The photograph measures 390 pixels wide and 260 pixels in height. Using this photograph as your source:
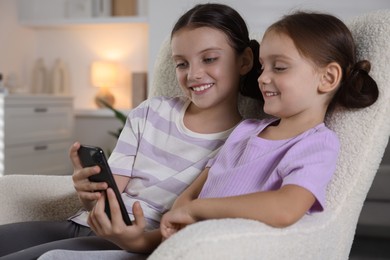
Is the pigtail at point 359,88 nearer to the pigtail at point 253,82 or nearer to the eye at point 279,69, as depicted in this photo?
the eye at point 279,69

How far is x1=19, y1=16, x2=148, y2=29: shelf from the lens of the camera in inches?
148

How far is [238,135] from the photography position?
109cm

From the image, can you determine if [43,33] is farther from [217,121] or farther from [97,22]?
[217,121]

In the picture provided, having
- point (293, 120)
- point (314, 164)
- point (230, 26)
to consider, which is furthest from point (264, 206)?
point (230, 26)

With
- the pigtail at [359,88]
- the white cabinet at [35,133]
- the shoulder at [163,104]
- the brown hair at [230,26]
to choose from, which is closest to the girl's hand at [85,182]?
the shoulder at [163,104]

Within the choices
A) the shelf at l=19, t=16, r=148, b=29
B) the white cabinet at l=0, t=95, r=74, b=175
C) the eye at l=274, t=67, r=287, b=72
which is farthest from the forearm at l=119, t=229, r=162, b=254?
the shelf at l=19, t=16, r=148, b=29

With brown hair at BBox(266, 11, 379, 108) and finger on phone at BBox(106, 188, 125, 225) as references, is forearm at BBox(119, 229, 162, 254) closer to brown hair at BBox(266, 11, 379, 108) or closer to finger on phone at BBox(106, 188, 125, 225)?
finger on phone at BBox(106, 188, 125, 225)

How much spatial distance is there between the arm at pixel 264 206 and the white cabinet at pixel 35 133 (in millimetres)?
2579

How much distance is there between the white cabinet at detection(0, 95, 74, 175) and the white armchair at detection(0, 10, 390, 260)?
202cm

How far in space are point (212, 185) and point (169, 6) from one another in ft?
8.82


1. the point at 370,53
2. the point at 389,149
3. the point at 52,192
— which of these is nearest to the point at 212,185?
the point at 370,53

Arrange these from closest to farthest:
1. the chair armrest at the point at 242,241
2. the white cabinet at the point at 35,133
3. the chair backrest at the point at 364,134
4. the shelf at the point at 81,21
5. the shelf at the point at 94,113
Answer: the chair armrest at the point at 242,241 < the chair backrest at the point at 364,134 < the white cabinet at the point at 35,133 < the shelf at the point at 81,21 < the shelf at the point at 94,113

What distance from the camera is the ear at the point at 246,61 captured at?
1.21 meters

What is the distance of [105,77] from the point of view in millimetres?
3850
